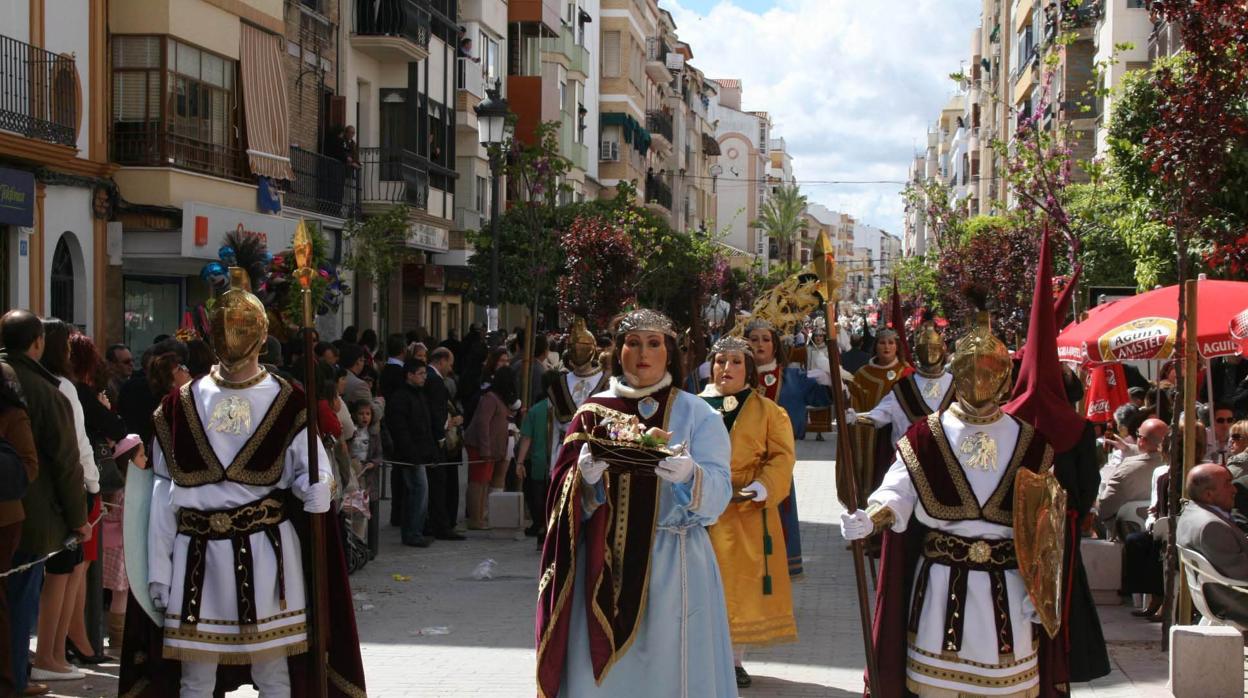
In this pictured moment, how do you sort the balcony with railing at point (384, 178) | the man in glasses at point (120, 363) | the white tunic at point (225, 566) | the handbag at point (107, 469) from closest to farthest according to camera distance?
the white tunic at point (225, 566) → the handbag at point (107, 469) → the man in glasses at point (120, 363) → the balcony with railing at point (384, 178)

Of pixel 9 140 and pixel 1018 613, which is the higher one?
pixel 9 140

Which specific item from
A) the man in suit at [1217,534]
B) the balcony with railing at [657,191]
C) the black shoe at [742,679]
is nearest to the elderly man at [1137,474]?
the man in suit at [1217,534]

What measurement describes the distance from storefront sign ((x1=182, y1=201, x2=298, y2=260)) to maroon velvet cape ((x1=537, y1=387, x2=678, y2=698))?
46.7 ft

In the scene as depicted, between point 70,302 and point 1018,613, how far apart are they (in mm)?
→ 16070

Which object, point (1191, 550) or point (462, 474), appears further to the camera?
point (462, 474)

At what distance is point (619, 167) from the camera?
189ft

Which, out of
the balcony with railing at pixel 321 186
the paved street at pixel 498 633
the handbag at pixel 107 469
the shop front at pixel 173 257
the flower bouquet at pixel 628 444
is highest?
the balcony with railing at pixel 321 186

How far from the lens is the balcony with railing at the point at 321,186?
85.0 feet

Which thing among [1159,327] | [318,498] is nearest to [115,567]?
[318,498]

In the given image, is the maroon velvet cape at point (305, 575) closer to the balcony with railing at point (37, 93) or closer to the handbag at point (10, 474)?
the handbag at point (10, 474)

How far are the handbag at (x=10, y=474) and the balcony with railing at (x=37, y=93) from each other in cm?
1131

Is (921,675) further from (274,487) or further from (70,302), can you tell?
(70,302)

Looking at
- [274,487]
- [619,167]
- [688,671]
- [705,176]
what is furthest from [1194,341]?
[705,176]

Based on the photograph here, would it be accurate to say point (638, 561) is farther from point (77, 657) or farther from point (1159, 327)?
point (1159, 327)
